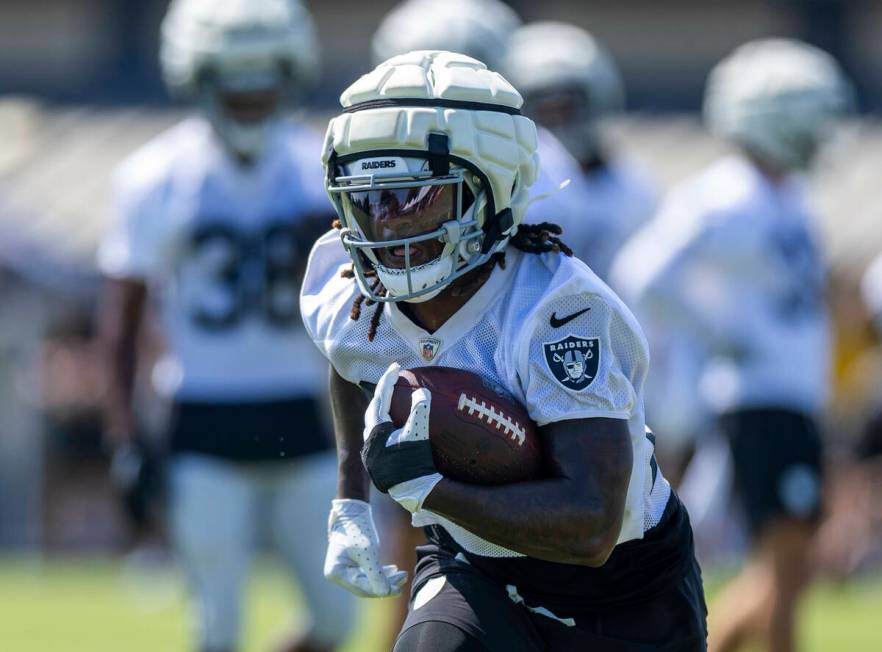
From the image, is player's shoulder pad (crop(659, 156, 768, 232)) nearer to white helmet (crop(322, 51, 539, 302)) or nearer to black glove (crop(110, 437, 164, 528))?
black glove (crop(110, 437, 164, 528))

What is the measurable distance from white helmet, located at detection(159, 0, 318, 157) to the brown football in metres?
2.47

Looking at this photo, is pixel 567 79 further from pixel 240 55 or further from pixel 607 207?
pixel 240 55

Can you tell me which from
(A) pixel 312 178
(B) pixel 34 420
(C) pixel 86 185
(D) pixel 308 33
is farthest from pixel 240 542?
(C) pixel 86 185

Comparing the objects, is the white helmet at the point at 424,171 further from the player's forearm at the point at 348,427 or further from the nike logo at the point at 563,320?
the player's forearm at the point at 348,427

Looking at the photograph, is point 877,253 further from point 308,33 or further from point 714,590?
point 308,33

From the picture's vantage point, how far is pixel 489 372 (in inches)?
136

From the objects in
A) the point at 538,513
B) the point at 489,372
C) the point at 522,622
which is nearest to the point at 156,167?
the point at 489,372

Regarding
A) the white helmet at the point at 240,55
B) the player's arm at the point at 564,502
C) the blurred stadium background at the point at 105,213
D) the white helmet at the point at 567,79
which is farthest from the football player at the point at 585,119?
the player's arm at the point at 564,502

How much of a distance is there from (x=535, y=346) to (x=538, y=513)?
306 millimetres

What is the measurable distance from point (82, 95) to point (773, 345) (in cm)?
1338

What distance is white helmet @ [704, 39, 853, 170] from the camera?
6.46 m

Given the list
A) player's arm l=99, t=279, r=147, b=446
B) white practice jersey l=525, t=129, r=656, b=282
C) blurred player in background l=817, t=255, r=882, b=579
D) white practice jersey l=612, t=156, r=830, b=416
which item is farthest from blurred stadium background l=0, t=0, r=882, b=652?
player's arm l=99, t=279, r=147, b=446

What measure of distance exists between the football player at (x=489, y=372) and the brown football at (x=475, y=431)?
32mm

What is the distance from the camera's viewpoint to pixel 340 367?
371cm
